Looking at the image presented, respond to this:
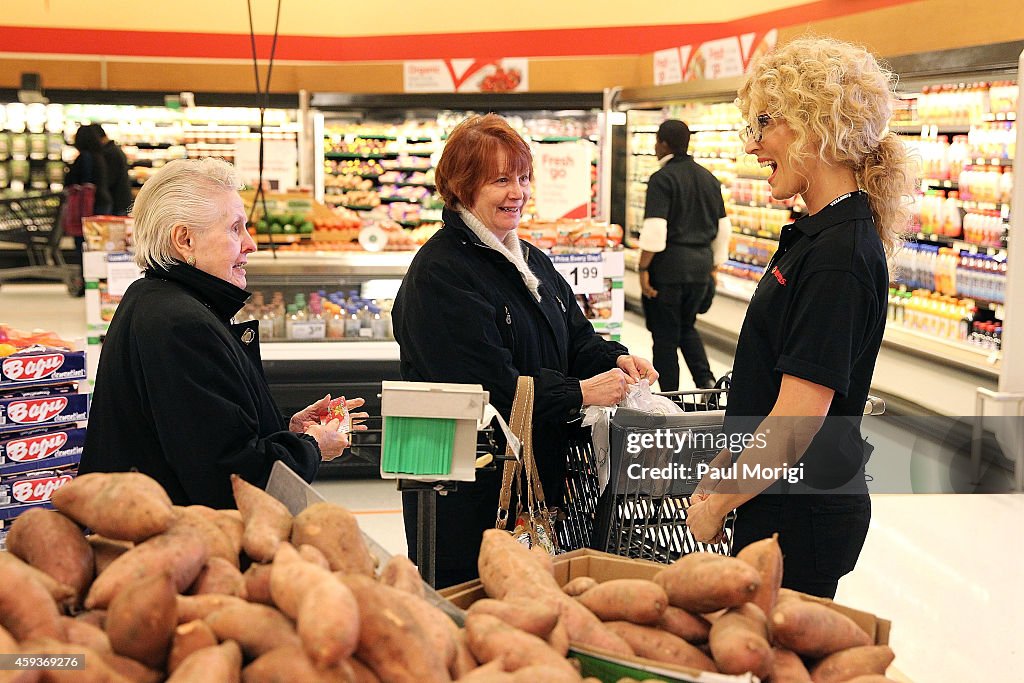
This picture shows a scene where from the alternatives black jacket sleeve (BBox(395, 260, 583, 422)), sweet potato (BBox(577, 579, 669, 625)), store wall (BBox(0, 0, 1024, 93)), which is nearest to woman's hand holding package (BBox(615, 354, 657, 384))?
black jacket sleeve (BBox(395, 260, 583, 422))

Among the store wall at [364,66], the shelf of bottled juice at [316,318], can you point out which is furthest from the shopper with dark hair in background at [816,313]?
the store wall at [364,66]

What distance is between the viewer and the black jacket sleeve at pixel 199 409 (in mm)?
2178

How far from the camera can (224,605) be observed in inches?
50.9

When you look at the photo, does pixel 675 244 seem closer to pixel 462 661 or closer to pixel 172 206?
pixel 172 206

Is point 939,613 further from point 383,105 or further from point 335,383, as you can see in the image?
point 383,105

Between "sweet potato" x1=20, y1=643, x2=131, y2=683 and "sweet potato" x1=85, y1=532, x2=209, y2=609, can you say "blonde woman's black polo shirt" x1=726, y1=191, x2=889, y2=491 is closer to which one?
"sweet potato" x1=85, y1=532, x2=209, y2=609

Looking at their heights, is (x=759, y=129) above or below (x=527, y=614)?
above

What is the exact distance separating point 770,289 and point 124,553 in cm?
122

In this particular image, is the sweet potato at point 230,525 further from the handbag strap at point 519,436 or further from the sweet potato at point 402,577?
the handbag strap at point 519,436

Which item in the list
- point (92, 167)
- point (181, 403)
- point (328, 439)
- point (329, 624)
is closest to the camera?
point (329, 624)

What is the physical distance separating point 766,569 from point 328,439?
1339 mm

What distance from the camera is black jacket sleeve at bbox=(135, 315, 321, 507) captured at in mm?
2178

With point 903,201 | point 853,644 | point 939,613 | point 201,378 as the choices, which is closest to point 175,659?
point 853,644

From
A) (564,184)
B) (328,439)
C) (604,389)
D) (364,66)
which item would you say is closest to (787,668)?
(604,389)
